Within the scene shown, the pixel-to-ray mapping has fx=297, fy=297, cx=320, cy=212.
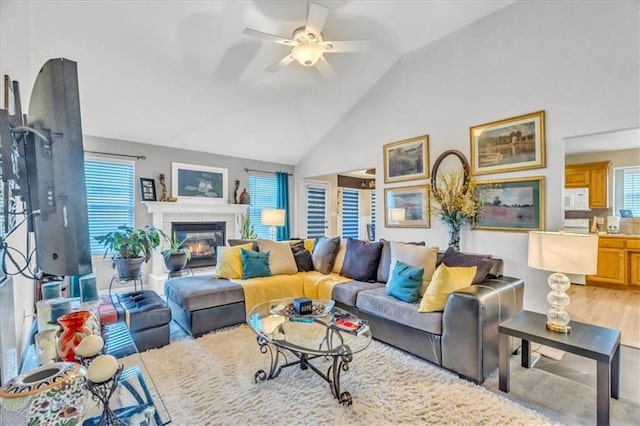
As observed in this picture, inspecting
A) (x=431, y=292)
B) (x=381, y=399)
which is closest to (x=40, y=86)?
(x=381, y=399)

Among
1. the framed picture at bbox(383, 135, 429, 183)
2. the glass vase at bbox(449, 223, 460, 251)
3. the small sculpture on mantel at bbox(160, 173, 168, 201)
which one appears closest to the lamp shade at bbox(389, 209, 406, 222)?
the framed picture at bbox(383, 135, 429, 183)

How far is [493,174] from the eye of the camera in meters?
3.79

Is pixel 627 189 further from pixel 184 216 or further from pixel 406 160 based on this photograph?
pixel 184 216

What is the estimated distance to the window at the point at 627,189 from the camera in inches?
206

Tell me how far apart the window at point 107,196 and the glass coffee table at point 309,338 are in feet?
11.3

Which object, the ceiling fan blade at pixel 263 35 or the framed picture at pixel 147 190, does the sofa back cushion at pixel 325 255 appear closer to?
the ceiling fan blade at pixel 263 35

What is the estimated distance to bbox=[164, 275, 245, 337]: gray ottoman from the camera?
2984mm

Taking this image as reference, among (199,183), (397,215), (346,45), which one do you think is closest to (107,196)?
(199,183)

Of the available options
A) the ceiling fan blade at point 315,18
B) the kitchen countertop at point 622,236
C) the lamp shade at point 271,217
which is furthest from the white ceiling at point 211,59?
the kitchen countertop at point 622,236

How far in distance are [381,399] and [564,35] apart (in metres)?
4.03

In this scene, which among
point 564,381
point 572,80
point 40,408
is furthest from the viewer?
point 572,80

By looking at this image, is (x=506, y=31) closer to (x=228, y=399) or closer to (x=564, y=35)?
(x=564, y=35)

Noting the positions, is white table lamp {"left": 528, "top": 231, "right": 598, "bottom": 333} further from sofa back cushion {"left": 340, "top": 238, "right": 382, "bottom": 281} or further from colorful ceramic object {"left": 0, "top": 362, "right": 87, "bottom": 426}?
A: colorful ceramic object {"left": 0, "top": 362, "right": 87, "bottom": 426}

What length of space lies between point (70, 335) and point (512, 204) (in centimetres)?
418
